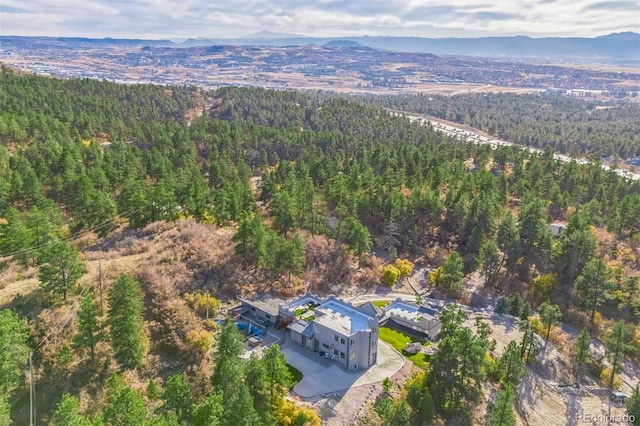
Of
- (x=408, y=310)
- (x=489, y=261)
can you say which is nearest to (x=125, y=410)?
(x=408, y=310)

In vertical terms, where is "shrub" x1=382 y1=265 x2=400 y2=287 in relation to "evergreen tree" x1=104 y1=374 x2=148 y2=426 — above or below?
below

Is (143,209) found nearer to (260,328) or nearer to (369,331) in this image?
(260,328)

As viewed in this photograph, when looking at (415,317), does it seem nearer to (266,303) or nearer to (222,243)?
(266,303)

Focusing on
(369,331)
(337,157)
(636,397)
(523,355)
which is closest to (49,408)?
(369,331)

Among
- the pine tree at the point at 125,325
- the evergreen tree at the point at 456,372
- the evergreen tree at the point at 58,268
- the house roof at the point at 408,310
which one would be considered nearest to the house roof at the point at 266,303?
the house roof at the point at 408,310

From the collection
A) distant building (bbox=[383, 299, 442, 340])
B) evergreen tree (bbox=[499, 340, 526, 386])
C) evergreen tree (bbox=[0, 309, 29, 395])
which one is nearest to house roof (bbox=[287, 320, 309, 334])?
distant building (bbox=[383, 299, 442, 340])

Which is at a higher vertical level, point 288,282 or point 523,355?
point 288,282

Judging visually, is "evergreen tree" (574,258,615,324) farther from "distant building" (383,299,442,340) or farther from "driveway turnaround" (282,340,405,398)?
"driveway turnaround" (282,340,405,398)
